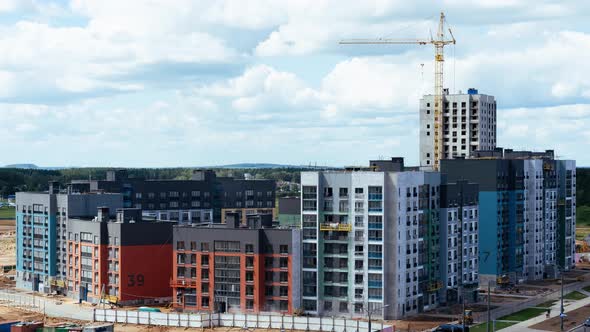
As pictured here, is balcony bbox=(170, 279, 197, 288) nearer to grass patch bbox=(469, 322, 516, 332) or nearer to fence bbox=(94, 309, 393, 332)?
fence bbox=(94, 309, 393, 332)

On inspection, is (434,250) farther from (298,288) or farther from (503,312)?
(298,288)

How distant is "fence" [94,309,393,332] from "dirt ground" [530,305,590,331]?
3001 cm

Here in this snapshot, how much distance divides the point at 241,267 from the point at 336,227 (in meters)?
19.7

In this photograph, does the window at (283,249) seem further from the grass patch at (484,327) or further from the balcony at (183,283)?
the grass patch at (484,327)

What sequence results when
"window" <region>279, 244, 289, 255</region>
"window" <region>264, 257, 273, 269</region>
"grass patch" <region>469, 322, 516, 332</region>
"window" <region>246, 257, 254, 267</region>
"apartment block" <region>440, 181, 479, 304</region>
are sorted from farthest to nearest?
"apartment block" <region>440, 181, 479, 304</region> → "window" <region>264, 257, 273, 269</region> → "window" <region>246, 257, 254, 267</region> → "window" <region>279, 244, 289, 255</region> → "grass patch" <region>469, 322, 516, 332</region>

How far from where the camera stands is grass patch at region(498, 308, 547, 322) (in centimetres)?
17888

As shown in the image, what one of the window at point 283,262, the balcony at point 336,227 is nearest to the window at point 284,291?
the window at point 283,262

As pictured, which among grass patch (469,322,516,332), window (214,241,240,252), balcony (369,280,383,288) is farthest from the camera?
window (214,241,240,252)

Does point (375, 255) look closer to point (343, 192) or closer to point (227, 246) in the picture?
point (343, 192)

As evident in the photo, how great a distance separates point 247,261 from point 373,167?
102 ft

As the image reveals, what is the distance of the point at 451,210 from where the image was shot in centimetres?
19438

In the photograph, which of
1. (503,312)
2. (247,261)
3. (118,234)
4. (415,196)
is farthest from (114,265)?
(503,312)

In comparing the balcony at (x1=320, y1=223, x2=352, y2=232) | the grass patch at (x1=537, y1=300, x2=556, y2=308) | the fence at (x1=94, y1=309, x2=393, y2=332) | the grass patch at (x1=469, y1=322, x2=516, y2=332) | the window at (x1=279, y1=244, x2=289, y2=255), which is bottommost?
the grass patch at (x1=469, y1=322, x2=516, y2=332)

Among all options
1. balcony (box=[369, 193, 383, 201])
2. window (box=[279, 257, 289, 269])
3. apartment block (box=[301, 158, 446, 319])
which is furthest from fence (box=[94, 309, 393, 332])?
balcony (box=[369, 193, 383, 201])
